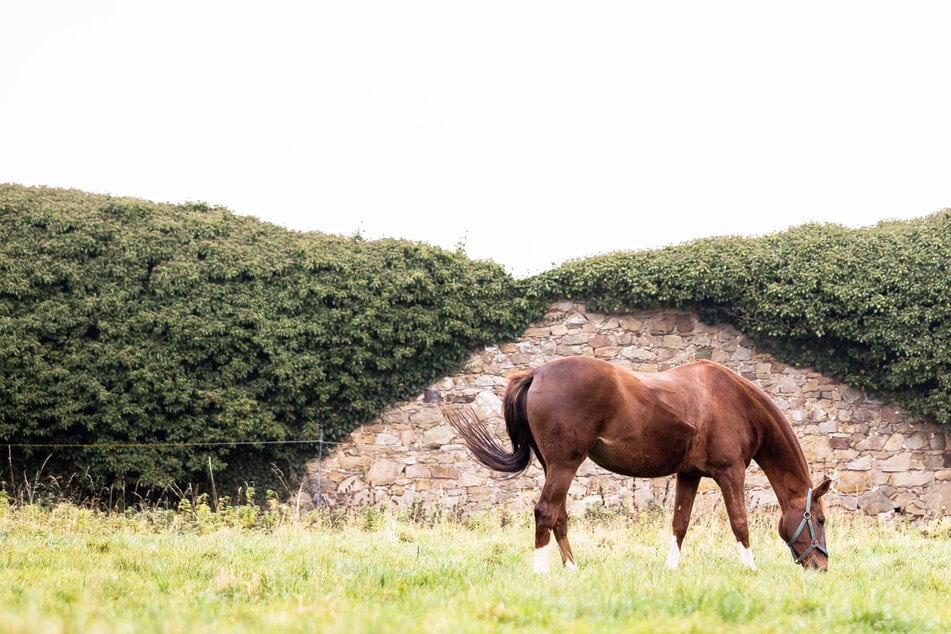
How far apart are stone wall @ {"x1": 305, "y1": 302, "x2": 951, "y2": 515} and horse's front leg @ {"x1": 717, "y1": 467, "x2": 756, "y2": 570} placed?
256 inches

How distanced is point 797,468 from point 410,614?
14.3ft

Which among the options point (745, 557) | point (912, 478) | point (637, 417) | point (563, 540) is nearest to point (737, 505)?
point (745, 557)

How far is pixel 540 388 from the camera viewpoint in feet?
21.4

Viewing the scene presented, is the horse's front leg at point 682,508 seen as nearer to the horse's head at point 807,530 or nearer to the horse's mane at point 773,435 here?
the horse's mane at point 773,435

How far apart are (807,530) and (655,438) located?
149cm

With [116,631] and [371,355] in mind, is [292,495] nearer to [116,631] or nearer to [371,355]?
[371,355]

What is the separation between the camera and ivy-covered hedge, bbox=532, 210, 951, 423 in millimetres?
13297

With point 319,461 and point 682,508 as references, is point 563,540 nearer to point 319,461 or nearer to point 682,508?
point 682,508

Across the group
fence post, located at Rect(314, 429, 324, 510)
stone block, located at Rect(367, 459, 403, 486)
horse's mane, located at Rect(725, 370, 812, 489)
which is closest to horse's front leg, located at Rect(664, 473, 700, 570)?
horse's mane, located at Rect(725, 370, 812, 489)

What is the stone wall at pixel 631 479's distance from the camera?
13.4 meters

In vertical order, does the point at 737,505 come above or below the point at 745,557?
above

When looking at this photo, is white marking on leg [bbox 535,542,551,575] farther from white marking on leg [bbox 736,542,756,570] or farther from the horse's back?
white marking on leg [bbox 736,542,756,570]

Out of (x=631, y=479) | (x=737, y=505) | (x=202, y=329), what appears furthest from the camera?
(x=631, y=479)

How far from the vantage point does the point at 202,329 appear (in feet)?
42.9
